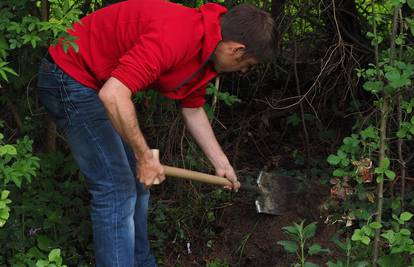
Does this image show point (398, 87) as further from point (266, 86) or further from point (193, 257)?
point (266, 86)

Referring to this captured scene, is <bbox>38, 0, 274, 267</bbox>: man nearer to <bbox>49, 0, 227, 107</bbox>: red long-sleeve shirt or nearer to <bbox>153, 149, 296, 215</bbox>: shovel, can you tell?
<bbox>49, 0, 227, 107</bbox>: red long-sleeve shirt

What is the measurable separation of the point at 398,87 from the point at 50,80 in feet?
5.22

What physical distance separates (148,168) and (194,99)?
67 cm

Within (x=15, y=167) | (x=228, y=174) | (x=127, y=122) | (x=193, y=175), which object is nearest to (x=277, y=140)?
(x=228, y=174)

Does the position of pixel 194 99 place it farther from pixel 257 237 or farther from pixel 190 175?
pixel 257 237

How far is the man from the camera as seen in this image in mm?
2842

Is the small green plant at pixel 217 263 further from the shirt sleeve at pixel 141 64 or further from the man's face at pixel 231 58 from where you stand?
the shirt sleeve at pixel 141 64

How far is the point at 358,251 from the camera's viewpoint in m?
3.63

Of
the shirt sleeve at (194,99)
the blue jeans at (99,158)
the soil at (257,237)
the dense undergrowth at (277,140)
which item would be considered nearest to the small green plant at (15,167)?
the dense undergrowth at (277,140)

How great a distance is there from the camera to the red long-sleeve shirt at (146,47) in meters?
2.82

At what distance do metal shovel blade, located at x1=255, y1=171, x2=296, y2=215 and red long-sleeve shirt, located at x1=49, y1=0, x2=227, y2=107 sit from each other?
1.09 metres

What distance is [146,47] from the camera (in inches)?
111

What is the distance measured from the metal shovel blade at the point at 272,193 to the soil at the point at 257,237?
1.8 inches

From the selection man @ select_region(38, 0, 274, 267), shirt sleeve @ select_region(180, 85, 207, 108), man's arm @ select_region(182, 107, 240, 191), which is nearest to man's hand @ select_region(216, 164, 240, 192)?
man's arm @ select_region(182, 107, 240, 191)
